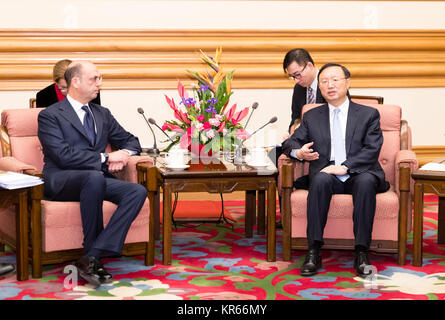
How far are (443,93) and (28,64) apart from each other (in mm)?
4075

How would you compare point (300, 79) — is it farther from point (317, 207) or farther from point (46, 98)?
point (46, 98)

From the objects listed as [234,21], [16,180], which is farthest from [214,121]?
[234,21]

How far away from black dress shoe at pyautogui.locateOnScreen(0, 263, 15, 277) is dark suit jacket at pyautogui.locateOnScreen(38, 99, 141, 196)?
0.49 m

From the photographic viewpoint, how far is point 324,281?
390cm

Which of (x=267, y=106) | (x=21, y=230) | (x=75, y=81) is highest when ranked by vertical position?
(x=75, y=81)

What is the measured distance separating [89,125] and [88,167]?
33cm

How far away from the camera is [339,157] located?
14.5 ft

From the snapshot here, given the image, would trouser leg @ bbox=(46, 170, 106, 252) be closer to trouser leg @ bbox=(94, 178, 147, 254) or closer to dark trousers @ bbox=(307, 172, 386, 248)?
trouser leg @ bbox=(94, 178, 147, 254)

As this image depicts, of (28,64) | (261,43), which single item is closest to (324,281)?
(261,43)

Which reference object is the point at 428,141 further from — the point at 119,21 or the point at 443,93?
the point at 119,21

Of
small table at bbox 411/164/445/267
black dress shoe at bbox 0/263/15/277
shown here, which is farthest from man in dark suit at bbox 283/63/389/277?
black dress shoe at bbox 0/263/15/277

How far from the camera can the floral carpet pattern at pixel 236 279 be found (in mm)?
3633

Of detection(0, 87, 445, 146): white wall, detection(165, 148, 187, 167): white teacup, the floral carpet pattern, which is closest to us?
the floral carpet pattern

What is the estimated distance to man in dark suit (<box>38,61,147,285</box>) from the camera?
12.9ft
